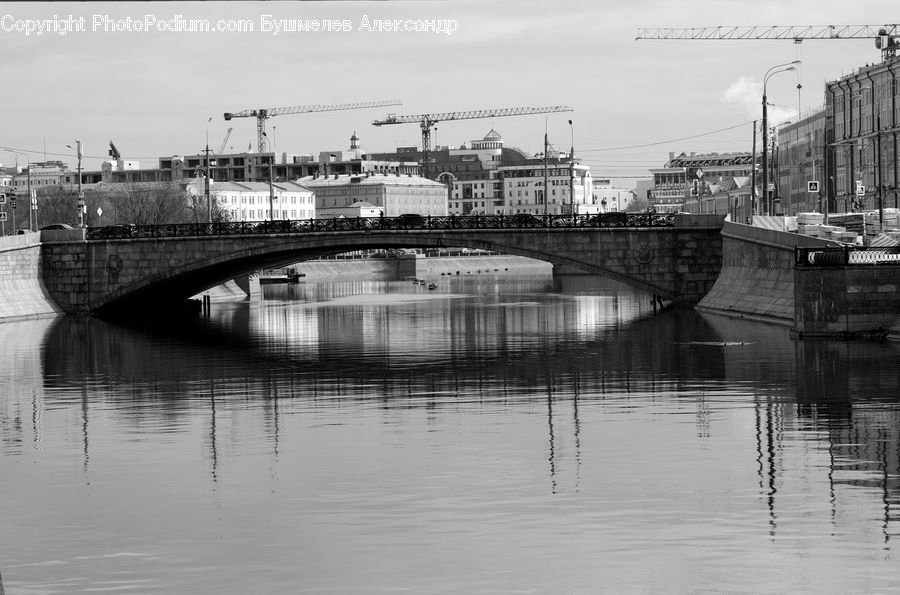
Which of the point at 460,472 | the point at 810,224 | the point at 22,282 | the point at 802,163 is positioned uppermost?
the point at 802,163

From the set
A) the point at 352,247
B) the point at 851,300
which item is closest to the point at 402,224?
the point at 352,247

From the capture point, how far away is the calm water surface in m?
21.8

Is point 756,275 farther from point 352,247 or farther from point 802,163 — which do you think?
point 802,163

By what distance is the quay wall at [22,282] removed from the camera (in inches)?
3629

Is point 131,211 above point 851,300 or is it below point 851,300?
above

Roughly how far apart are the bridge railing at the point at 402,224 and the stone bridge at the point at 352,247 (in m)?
0.09

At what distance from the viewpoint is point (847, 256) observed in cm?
5753

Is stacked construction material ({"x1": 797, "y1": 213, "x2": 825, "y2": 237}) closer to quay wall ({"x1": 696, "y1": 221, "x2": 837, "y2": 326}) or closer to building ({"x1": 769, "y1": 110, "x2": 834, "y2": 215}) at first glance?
quay wall ({"x1": 696, "y1": 221, "x2": 837, "y2": 326})

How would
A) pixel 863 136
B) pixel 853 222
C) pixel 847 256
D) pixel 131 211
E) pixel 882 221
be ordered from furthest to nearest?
1. pixel 131 211
2. pixel 863 136
3. pixel 853 222
4. pixel 882 221
5. pixel 847 256

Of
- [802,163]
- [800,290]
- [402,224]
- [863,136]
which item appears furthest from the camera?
[802,163]

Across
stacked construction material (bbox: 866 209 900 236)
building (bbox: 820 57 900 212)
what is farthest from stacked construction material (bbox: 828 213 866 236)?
building (bbox: 820 57 900 212)

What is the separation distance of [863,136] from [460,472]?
9948cm

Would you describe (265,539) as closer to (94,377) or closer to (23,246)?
(94,377)

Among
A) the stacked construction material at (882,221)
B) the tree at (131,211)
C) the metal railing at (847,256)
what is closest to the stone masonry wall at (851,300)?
the metal railing at (847,256)
